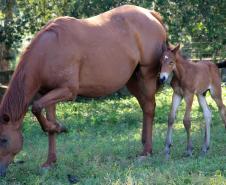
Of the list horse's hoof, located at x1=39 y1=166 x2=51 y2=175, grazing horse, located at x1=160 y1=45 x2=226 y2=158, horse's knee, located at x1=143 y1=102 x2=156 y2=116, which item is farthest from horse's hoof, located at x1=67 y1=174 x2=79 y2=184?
horse's knee, located at x1=143 y1=102 x2=156 y2=116

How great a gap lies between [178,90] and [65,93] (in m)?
1.65

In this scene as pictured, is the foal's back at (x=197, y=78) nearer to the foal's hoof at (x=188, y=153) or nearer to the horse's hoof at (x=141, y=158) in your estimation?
the foal's hoof at (x=188, y=153)

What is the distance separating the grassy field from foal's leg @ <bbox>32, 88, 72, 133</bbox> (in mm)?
508

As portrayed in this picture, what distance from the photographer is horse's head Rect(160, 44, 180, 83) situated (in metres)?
6.65

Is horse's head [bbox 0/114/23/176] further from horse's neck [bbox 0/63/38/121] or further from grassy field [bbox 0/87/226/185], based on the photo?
grassy field [bbox 0/87/226/185]

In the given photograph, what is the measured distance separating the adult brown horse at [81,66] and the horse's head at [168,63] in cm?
58

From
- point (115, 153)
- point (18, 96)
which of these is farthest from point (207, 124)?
point (18, 96)

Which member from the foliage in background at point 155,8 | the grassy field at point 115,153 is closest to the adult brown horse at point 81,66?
the grassy field at point 115,153

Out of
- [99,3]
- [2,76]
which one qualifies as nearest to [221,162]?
[99,3]

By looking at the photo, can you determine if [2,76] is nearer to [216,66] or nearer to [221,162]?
[216,66]

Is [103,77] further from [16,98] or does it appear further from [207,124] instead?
[207,124]

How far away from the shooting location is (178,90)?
695 cm

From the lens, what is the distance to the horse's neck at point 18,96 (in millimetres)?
5895

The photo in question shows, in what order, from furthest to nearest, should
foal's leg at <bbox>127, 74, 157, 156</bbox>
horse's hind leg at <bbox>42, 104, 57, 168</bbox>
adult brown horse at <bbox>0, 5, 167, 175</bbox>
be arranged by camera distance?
foal's leg at <bbox>127, 74, 157, 156</bbox>
horse's hind leg at <bbox>42, 104, 57, 168</bbox>
adult brown horse at <bbox>0, 5, 167, 175</bbox>
